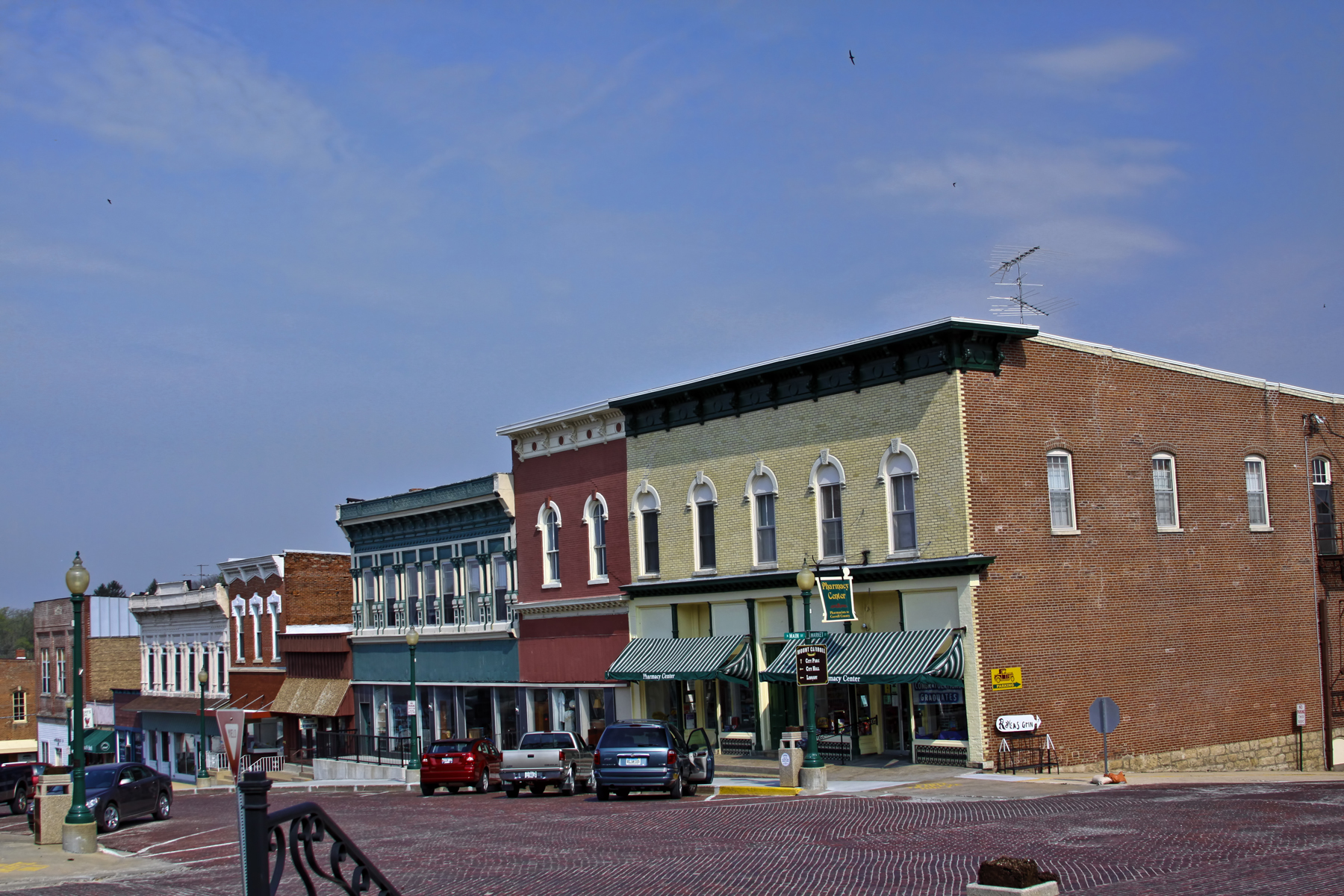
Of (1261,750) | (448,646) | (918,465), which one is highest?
(918,465)

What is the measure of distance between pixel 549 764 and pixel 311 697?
1065 inches

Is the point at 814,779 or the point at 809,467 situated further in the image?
the point at 809,467

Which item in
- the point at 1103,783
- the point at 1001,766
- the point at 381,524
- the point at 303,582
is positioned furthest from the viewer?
the point at 303,582

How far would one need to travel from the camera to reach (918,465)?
3072 centimetres

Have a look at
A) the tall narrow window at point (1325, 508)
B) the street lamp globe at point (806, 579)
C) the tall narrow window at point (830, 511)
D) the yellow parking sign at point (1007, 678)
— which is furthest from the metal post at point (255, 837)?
the tall narrow window at point (1325, 508)

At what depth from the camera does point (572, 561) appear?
4197 centimetres

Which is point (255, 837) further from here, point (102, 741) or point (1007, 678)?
point (102, 741)

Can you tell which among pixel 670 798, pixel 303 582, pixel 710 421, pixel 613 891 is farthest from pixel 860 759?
pixel 303 582

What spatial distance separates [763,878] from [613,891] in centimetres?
179

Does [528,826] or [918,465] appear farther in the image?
[918,465]

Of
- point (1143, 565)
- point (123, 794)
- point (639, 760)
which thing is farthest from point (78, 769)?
point (1143, 565)

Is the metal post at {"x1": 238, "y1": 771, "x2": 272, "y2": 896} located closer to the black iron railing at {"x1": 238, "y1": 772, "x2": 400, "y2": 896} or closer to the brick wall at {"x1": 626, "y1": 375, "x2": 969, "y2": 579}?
the black iron railing at {"x1": 238, "y1": 772, "x2": 400, "y2": 896}

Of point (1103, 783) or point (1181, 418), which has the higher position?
point (1181, 418)

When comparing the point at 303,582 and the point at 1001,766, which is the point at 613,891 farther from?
the point at 303,582
